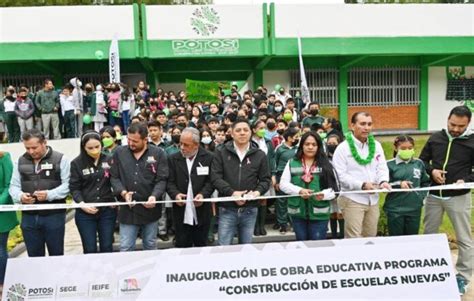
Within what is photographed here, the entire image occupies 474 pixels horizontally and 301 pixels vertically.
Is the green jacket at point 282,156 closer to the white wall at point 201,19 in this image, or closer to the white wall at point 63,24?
the white wall at point 201,19

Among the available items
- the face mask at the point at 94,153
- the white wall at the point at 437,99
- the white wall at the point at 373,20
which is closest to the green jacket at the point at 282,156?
the face mask at the point at 94,153

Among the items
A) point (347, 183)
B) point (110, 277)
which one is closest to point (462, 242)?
point (347, 183)

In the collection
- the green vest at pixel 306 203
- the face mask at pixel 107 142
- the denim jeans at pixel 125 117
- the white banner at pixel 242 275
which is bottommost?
the white banner at pixel 242 275

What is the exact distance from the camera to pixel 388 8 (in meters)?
16.7

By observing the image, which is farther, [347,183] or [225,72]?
[225,72]

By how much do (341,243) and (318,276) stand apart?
35cm

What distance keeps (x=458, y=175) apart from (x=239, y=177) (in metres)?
2.11

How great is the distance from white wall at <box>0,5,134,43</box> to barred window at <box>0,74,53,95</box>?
1.76 m

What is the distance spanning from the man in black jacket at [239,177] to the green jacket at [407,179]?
1.29 meters

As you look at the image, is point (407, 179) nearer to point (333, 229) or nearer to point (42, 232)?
point (333, 229)

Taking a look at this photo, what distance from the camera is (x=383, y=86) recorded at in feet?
60.0

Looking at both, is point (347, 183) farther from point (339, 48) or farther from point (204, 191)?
point (339, 48)

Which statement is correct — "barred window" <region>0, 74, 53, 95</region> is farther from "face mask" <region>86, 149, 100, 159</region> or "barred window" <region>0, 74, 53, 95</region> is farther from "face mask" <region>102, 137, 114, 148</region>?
"face mask" <region>86, 149, 100, 159</region>

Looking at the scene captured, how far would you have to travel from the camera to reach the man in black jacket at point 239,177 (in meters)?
4.30
